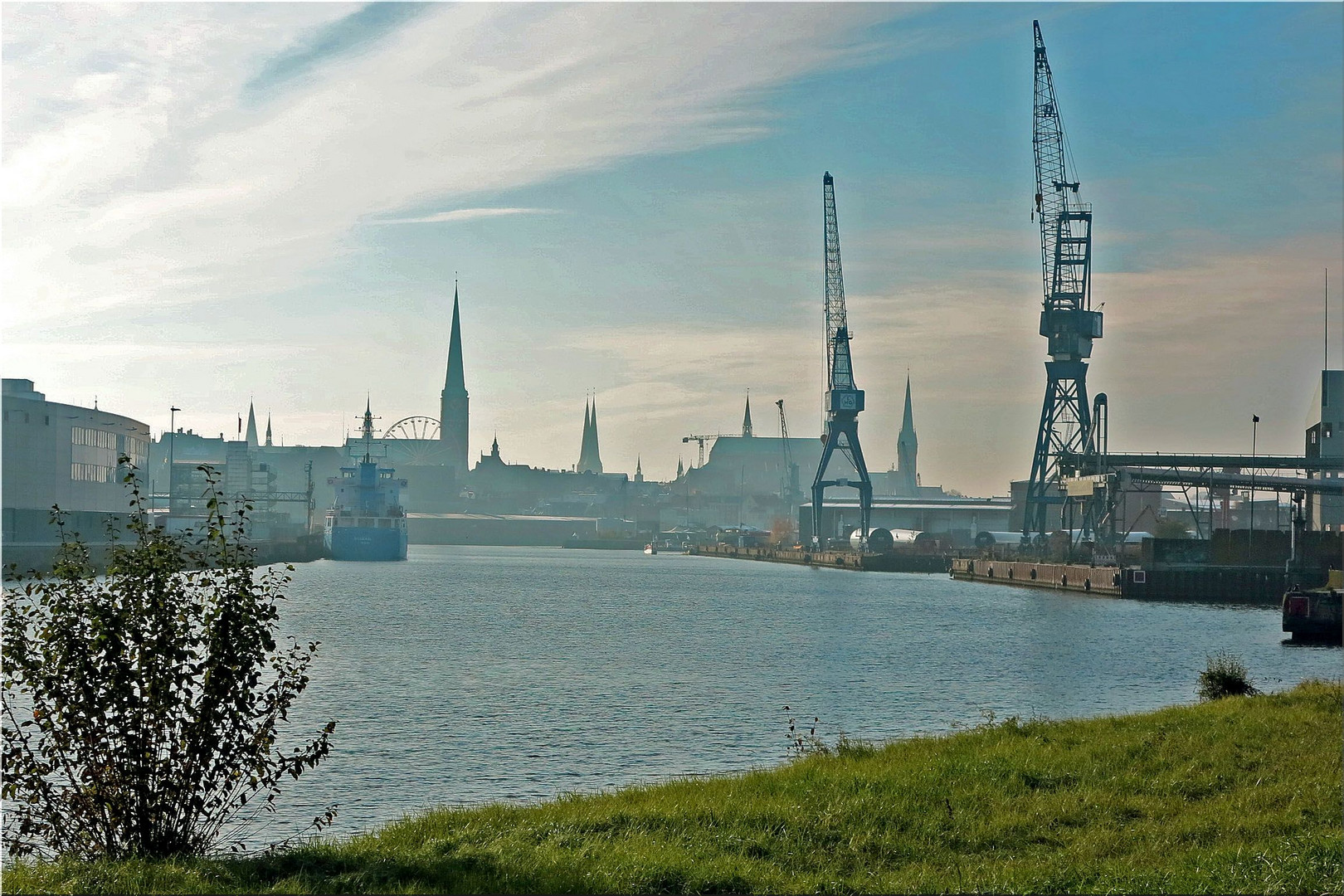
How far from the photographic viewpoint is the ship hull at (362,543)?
132m

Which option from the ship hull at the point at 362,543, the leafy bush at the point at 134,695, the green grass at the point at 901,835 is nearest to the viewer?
the green grass at the point at 901,835

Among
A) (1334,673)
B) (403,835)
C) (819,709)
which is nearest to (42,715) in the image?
(403,835)

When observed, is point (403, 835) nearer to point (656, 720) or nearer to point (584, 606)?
point (656, 720)

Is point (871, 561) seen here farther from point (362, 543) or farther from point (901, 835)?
point (901, 835)

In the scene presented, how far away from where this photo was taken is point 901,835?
11727 mm

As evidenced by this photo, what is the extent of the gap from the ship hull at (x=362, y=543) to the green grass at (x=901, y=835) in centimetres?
11962

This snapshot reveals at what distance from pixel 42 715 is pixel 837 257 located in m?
134

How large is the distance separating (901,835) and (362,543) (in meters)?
125

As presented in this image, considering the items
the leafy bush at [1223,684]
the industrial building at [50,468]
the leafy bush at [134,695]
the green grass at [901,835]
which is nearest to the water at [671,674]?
the leafy bush at [1223,684]

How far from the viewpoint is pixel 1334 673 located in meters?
35.2

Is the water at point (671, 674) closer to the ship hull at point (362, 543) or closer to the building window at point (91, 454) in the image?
the building window at point (91, 454)

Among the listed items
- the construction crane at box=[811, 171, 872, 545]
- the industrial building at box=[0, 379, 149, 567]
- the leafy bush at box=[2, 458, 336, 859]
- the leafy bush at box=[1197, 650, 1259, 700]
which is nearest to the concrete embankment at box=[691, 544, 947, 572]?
the construction crane at box=[811, 171, 872, 545]

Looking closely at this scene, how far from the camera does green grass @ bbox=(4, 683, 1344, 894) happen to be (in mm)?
9672

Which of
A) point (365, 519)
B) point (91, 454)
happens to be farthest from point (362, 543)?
point (91, 454)
